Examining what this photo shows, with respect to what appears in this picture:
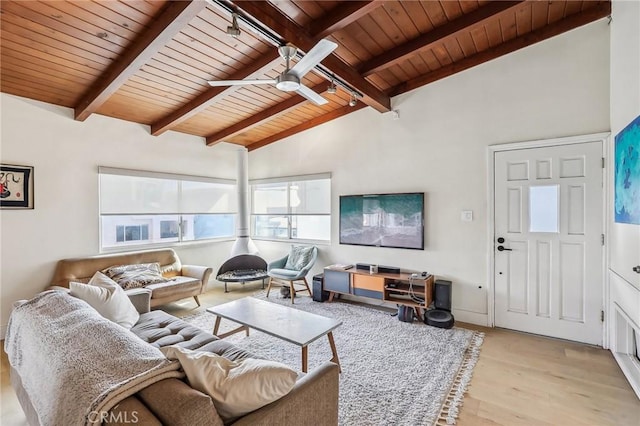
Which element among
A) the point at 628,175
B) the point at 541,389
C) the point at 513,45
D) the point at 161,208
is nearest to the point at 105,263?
the point at 161,208

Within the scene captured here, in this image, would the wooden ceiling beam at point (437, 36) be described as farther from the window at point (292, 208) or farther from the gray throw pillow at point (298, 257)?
the gray throw pillow at point (298, 257)

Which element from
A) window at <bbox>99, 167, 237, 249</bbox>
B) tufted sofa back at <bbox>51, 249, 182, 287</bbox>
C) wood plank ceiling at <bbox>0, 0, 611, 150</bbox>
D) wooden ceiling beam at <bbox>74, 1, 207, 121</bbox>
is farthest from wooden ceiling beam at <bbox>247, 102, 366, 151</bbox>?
wooden ceiling beam at <bbox>74, 1, 207, 121</bbox>

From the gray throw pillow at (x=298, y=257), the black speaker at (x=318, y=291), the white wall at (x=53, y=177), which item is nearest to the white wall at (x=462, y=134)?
the gray throw pillow at (x=298, y=257)

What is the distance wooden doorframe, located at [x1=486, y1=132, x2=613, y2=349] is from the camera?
2885 millimetres

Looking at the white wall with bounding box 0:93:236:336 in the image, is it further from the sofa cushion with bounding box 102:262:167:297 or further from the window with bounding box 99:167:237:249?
the sofa cushion with bounding box 102:262:167:297

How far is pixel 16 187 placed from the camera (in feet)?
11.0

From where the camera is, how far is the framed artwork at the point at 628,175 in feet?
6.87

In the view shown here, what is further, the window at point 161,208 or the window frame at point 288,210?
the window frame at point 288,210

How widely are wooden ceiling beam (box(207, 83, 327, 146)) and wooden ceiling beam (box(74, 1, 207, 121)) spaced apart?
1816mm

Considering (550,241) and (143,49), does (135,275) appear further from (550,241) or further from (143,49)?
(550,241)

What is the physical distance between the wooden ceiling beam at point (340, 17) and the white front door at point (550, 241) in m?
2.21

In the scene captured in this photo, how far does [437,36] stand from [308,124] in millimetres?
2501

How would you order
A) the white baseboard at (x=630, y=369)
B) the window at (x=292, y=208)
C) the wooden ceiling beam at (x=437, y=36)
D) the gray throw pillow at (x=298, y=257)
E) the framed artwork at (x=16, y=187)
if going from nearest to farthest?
the white baseboard at (x=630, y=369) → the wooden ceiling beam at (x=437, y=36) → the framed artwork at (x=16, y=187) → the gray throw pillow at (x=298, y=257) → the window at (x=292, y=208)

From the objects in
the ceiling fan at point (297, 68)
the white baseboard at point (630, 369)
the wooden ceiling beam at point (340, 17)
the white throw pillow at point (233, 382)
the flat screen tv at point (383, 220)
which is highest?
the wooden ceiling beam at point (340, 17)
